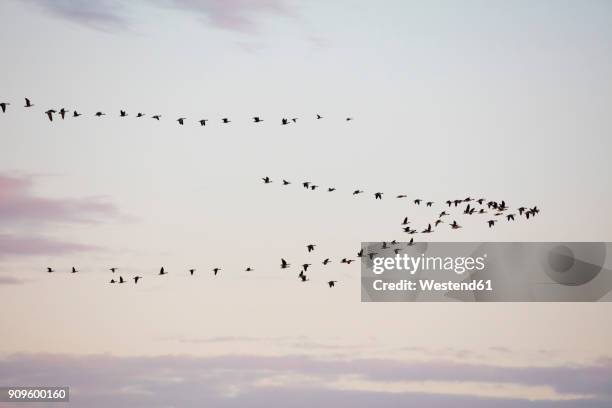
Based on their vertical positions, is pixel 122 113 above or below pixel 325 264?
above

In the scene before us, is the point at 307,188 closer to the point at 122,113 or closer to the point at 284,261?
the point at 284,261

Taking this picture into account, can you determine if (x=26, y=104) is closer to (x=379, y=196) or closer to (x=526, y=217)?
(x=379, y=196)

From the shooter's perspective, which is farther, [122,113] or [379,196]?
[379,196]

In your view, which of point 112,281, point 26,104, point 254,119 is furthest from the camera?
point 112,281

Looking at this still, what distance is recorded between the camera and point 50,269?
15250cm

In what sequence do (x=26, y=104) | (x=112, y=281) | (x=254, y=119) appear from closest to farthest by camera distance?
(x=26, y=104) < (x=254, y=119) < (x=112, y=281)

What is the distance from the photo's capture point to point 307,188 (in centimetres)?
14050

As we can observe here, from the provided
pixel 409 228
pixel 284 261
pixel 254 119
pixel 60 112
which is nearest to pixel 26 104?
pixel 60 112

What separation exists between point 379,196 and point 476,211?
10.3 m

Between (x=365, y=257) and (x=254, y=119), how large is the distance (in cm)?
2502

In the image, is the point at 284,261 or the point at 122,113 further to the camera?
the point at 284,261

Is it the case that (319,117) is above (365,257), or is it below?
above

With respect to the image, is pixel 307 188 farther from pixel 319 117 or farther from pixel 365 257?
pixel 365 257

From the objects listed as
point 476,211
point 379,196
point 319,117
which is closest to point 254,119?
point 319,117
